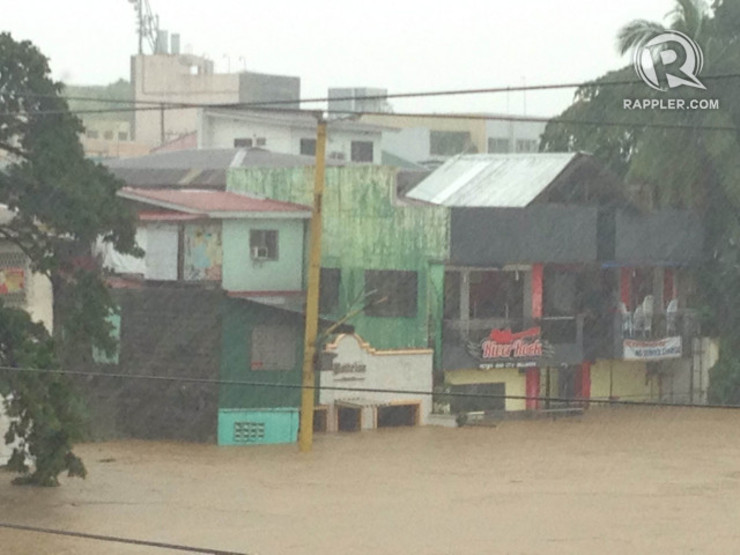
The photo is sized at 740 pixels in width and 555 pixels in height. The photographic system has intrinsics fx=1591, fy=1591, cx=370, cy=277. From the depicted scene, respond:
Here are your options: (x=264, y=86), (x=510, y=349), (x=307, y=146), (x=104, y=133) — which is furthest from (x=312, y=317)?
(x=104, y=133)

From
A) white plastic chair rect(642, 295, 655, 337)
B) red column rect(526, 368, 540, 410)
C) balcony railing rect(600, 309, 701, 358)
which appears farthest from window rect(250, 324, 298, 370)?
white plastic chair rect(642, 295, 655, 337)

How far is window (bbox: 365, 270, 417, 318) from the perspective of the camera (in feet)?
102

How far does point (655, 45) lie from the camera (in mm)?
35781

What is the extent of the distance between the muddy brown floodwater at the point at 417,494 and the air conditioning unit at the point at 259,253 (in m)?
4.79

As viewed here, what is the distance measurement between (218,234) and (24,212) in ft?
40.0

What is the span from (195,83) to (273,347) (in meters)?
28.2

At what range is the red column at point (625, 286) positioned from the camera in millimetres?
34375

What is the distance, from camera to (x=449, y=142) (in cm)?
5447

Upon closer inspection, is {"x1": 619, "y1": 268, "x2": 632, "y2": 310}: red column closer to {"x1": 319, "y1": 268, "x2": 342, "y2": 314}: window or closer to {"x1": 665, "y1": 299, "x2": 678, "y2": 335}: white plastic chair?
{"x1": 665, "y1": 299, "x2": 678, "y2": 335}: white plastic chair

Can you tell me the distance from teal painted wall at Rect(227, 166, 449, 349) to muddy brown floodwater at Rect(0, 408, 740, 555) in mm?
2675

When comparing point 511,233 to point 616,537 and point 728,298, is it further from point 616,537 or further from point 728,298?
point 616,537

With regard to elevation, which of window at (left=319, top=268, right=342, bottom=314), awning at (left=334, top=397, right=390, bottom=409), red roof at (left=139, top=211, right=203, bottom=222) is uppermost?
red roof at (left=139, top=211, right=203, bottom=222)

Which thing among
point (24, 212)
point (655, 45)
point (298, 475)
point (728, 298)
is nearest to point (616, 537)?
point (298, 475)

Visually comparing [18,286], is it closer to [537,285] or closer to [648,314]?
[537,285]
